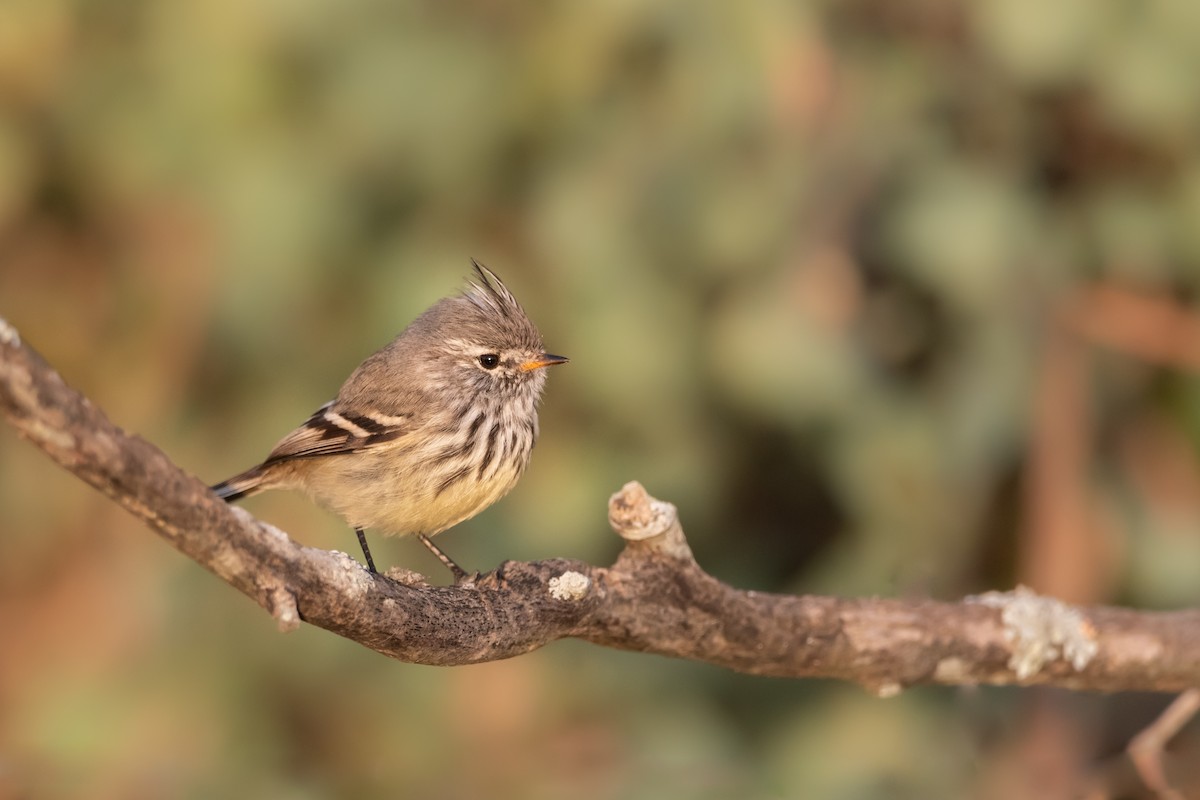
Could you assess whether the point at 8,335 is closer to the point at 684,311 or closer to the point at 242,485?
the point at 242,485

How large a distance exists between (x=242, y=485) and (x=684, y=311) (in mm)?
1677

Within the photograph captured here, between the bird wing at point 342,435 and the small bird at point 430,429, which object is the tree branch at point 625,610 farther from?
the bird wing at point 342,435

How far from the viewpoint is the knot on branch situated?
3.38 meters

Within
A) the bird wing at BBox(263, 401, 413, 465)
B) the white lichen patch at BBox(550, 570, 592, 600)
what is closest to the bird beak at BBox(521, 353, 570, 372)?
the bird wing at BBox(263, 401, 413, 465)

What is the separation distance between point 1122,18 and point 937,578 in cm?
212

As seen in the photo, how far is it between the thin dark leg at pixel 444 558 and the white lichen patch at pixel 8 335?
248 cm

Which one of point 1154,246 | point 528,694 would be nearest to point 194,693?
point 528,694

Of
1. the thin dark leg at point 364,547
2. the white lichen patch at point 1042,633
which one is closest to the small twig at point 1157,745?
the white lichen patch at point 1042,633

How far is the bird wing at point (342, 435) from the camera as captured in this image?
4.50m

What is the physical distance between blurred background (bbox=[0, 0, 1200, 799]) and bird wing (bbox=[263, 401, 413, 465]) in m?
0.41

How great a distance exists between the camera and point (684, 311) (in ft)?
16.6

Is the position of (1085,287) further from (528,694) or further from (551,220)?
(528,694)

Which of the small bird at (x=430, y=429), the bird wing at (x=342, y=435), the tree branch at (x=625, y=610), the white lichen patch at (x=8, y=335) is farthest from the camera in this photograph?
the bird wing at (x=342, y=435)

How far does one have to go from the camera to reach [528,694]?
5.00m
